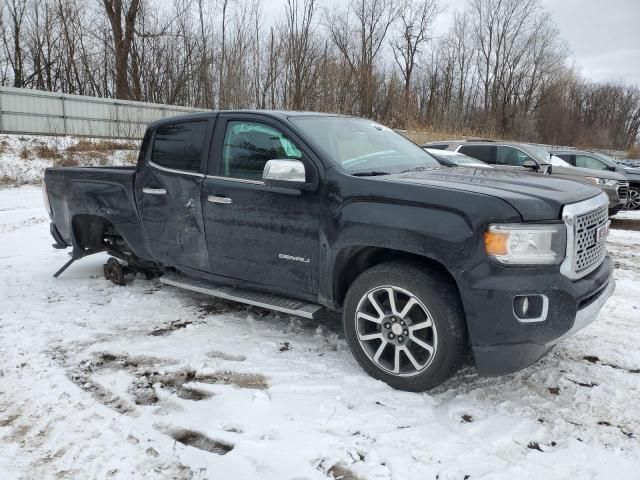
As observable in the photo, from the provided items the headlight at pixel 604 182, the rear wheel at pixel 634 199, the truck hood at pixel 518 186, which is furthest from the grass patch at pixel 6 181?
the rear wheel at pixel 634 199

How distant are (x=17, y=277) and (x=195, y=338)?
3025 mm

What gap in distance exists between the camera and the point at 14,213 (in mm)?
10398

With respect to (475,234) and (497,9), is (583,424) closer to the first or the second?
(475,234)

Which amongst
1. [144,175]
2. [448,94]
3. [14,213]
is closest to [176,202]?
[144,175]

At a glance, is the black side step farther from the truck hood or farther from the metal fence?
the metal fence

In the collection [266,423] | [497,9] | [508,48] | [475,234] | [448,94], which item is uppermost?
[497,9]

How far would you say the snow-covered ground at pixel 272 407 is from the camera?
251 centimetres

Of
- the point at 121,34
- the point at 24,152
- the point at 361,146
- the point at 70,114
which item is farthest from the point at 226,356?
the point at 121,34

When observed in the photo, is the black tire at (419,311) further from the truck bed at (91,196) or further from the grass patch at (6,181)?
the grass patch at (6,181)

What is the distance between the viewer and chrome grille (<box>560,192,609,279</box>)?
9.33ft

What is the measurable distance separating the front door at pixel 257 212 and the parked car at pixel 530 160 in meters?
8.70

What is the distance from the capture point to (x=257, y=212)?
152 inches

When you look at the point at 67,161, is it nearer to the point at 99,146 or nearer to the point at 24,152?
the point at 24,152

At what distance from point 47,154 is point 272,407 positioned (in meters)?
18.8
